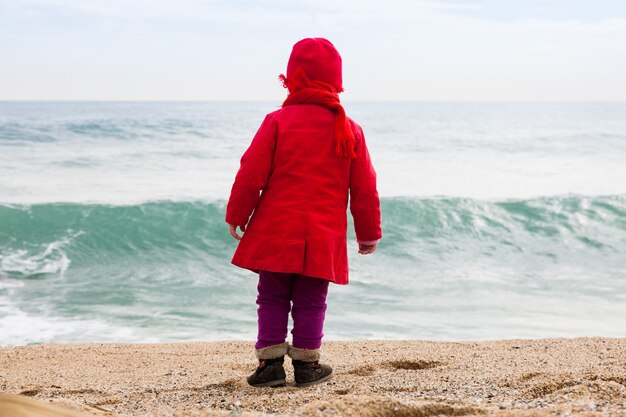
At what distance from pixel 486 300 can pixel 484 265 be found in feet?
7.52

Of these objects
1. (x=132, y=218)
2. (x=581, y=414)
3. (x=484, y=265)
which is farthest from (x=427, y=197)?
(x=581, y=414)

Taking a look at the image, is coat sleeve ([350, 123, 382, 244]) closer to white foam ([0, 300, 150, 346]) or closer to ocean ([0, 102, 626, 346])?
ocean ([0, 102, 626, 346])

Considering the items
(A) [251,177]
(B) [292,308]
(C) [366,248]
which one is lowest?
(B) [292,308]

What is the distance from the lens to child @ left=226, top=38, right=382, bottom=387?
10.8 ft

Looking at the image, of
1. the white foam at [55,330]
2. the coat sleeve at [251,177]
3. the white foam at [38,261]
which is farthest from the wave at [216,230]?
the coat sleeve at [251,177]

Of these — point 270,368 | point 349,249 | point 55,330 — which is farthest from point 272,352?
point 349,249

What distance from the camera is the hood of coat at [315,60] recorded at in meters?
3.42

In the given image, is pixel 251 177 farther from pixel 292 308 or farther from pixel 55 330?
pixel 55 330

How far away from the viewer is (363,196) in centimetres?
339

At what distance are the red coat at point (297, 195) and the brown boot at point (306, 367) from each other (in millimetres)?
389

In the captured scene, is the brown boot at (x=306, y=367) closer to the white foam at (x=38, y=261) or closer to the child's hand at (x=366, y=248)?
the child's hand at (x=366, y=248)

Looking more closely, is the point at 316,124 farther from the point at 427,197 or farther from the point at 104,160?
the point at 104,160

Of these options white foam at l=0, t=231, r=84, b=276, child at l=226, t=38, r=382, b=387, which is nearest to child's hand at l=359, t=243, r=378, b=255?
child at l=226, t=38, r=382, b=387

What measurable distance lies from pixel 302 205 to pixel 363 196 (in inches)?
11.5
